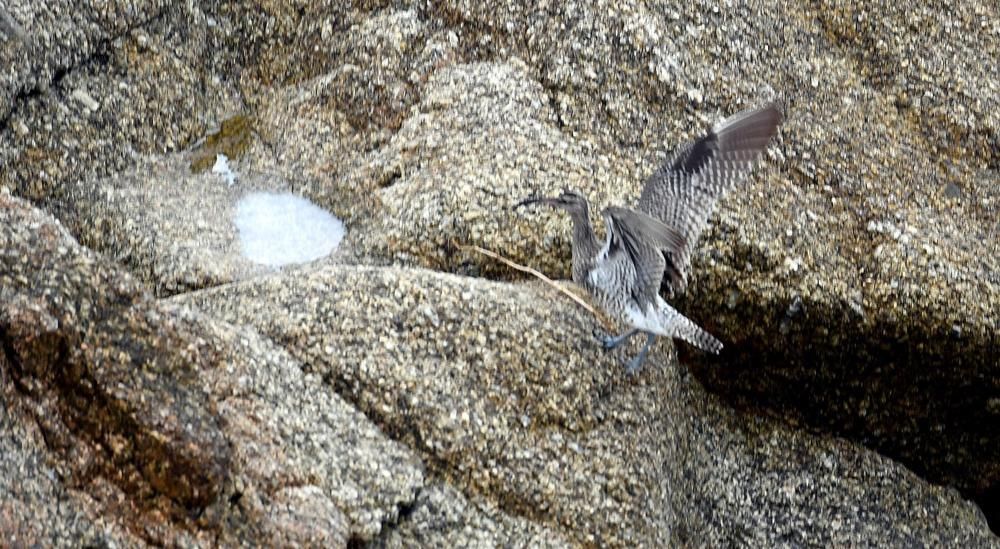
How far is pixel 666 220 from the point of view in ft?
22.7

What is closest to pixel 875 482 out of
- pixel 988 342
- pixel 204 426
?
pixel 988 342

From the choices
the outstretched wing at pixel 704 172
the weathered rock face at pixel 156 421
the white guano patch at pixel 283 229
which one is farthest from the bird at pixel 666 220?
the weathered rock face at pixel 156 421

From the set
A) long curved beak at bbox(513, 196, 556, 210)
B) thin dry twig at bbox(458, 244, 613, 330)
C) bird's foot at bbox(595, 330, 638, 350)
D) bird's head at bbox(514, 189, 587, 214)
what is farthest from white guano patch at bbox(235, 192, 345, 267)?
bird's foot at bbox(595, 330, 638, 350)

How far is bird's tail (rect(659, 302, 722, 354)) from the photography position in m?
6.68

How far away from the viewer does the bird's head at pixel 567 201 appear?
22.8 ft

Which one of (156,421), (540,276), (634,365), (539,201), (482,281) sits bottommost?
(634,365)

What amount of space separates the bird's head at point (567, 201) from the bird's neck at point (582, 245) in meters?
0.03

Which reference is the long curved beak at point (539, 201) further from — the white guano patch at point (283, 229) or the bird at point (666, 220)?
the white guano patch at point (283, 229)

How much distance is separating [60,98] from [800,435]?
4847 millimetres

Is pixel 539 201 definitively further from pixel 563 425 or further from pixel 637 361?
pixel 563 425

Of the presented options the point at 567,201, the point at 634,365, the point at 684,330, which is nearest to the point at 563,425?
the point at 634,365

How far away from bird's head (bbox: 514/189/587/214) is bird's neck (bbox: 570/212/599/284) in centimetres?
3

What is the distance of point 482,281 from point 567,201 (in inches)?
25.5

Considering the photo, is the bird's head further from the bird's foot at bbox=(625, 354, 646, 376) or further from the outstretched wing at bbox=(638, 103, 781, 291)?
the bird's foot at bbox=(625, 354, 646, 376)
